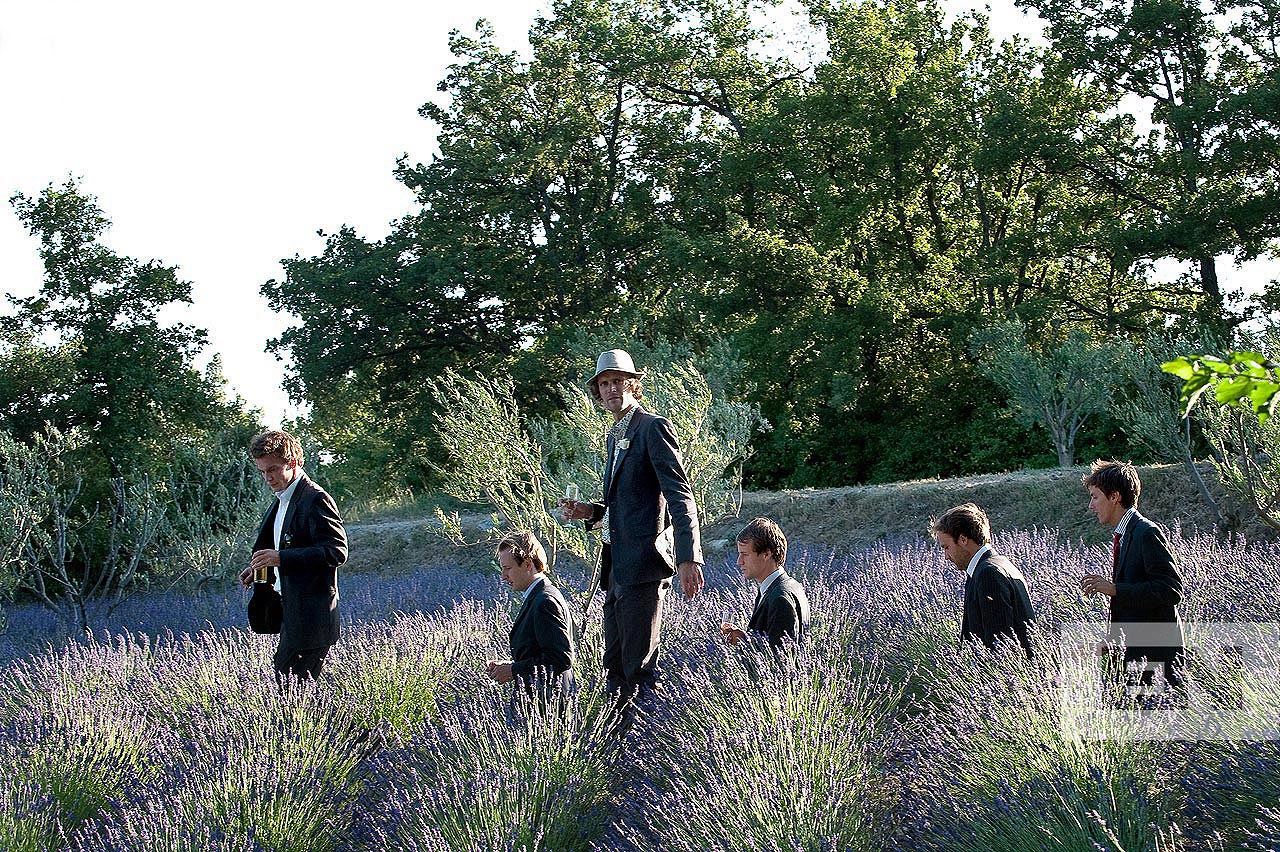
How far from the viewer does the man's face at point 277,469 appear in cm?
491

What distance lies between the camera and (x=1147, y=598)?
445 cm

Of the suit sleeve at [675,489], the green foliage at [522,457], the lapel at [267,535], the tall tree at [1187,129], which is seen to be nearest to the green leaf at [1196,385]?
the suit sleeve at [675,489]

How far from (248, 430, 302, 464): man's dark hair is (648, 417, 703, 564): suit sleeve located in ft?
4.60

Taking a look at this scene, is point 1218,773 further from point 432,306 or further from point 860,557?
point 432,306

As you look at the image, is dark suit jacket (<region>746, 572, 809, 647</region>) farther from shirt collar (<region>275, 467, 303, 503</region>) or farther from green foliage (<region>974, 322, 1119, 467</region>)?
green foliage (<region>974, 322, 1119, 467</region>)

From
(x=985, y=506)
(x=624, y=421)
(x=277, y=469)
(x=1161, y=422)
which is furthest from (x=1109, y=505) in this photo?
(x=985, y=506)

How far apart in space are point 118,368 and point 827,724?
1814 cm

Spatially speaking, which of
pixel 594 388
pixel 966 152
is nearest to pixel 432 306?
pixel 966 152

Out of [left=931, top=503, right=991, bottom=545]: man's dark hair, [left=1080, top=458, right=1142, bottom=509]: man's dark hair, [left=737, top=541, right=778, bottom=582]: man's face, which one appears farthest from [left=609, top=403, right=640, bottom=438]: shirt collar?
[left=1080, top=458, right=1142, bottom=509]: man's dark hair

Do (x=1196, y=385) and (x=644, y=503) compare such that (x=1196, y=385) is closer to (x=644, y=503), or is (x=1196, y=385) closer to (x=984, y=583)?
(x=984, y=583)

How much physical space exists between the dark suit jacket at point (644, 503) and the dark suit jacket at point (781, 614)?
344 mm

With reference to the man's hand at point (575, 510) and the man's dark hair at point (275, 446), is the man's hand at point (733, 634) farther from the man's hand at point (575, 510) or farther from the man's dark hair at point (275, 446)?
the man's dark hair at point (275, 446)

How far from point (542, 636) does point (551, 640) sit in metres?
0.04

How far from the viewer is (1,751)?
489cm
